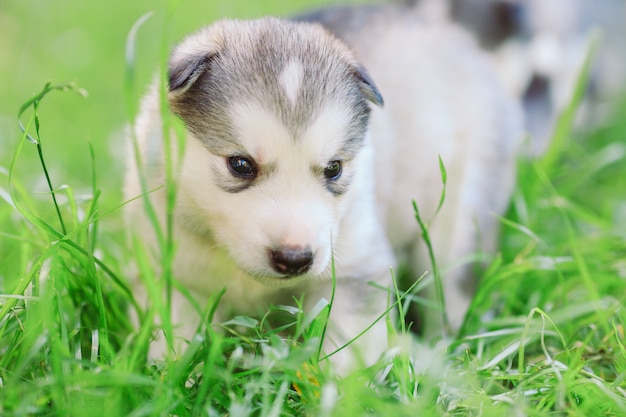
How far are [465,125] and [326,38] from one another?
1281 millimetres

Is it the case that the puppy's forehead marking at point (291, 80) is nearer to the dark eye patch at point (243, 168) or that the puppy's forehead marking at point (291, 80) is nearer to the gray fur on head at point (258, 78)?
the gray fur on head at point (258, 78)

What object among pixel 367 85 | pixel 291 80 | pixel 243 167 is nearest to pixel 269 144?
pixel 243 167

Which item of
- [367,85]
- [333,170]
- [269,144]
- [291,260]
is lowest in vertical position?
[291,260]

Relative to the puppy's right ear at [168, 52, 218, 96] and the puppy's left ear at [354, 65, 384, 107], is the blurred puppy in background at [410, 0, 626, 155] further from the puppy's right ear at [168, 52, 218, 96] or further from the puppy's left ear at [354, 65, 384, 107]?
the puppy's right ear at [168, 52, 218, 96]

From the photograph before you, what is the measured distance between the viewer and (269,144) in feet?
8.85

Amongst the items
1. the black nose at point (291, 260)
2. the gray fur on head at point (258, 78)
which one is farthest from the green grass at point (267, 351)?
the gray fur on head at point (258, 78)

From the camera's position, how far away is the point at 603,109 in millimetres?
6004

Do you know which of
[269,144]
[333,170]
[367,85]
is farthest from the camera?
[367,85]

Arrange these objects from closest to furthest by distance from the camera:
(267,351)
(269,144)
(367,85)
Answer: (267,351)
(269,144)
(367,85)

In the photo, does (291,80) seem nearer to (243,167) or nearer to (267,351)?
(243,167)

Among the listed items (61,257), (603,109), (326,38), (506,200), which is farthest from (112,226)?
(603,109)

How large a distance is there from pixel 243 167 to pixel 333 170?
359mm

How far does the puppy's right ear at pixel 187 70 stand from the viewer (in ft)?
9.07

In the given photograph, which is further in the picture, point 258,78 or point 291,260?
point 258,78
